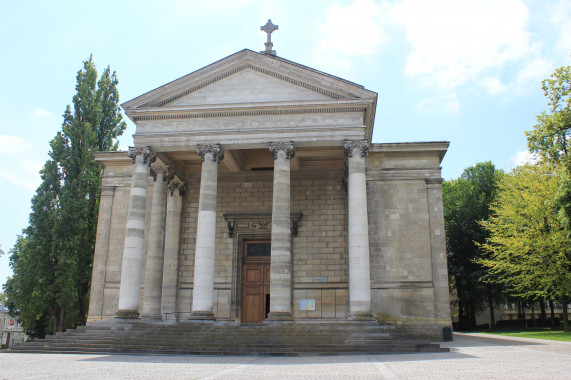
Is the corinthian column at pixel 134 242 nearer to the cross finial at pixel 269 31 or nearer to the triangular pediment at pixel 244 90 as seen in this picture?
the triangular pediment at pixel 244 90

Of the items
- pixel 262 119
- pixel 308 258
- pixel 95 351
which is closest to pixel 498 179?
pixel 308 258

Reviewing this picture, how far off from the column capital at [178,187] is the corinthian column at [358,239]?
31.7 feet

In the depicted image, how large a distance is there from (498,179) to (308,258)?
21.9 m

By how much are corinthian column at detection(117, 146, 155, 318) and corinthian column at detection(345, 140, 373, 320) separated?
922 cm

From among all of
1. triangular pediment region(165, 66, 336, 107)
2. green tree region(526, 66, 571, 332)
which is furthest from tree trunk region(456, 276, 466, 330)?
triangular pediment region(165, 66, 336, 107)

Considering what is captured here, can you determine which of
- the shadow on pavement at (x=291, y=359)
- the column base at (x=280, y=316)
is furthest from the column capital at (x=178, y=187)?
the shadow on pavement at (x=291, y=359)

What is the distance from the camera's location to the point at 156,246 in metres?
23.5

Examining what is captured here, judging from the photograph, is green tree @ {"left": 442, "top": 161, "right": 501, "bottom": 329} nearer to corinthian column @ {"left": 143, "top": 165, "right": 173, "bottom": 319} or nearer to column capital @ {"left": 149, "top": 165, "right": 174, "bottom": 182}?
corinthian column @ {"left": 143, "top": 165, "right": 173, "bottom": 319}

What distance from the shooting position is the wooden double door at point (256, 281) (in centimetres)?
Result: 2430

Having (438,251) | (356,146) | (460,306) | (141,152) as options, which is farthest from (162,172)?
(460,306)

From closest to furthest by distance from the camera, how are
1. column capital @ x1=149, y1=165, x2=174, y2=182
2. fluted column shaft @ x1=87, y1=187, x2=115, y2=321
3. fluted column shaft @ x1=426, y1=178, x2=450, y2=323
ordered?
1. fluted column shaft @ x1=426, y1=178, x2=450, y2=323
2. column capital @ x1=149, y1=165, x2=174, y2=182
3. fluted column shaft @ x1=87, y1=187, x2=115, y2=321

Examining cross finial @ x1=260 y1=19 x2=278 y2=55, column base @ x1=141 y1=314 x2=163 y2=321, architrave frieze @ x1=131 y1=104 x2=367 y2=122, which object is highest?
cross finial @ x1=260 y1=19 x2=278 y2=55

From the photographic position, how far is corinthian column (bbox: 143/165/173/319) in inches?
912

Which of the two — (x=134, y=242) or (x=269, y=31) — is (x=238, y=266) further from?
(x=269, y=31)
